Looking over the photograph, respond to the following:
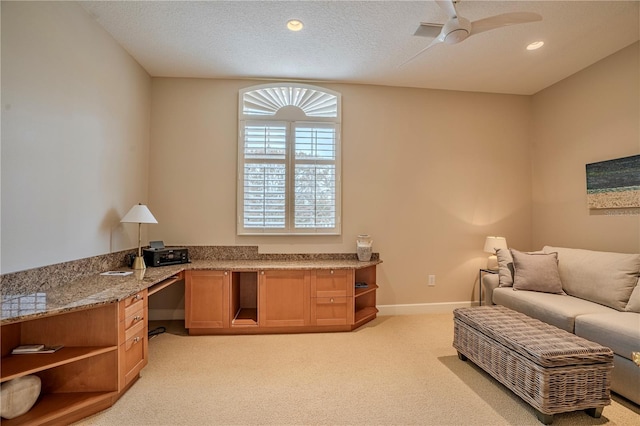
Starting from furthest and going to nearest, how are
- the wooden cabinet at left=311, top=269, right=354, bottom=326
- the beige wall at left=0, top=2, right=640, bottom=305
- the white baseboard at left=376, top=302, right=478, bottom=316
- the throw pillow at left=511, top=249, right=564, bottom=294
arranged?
the white baseboard at left=376, top=302, right=478, bottom=316 → the wooden cabinet at left=311, top=269, right=354, bottom=326 → the throw pillow at left=511, top=249, right=564, bottom=294 → the beige wall at left=0, top=2, right=640, bottom=305

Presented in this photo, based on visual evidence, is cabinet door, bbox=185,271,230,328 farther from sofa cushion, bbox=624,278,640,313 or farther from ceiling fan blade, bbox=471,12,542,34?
sofa cushion, bbox=624,278,640,313

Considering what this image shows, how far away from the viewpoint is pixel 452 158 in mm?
4082

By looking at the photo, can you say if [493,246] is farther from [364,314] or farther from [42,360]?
[42,360]

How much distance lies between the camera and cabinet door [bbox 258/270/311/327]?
3.27 m

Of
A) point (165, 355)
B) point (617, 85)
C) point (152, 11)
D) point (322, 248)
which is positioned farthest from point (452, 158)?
point (165, 355)

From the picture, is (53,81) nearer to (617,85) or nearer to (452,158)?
(452,158)

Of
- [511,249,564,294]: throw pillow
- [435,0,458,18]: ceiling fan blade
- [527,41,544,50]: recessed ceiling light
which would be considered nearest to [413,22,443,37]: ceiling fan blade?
[435,0,458,18]: ceiling fan blade

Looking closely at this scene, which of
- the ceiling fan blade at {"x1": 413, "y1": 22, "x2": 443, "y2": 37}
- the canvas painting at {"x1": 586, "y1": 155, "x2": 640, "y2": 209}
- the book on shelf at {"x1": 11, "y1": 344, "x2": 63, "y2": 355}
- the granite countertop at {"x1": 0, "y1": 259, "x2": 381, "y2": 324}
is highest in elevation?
the ceiling fan blade at {"x1": 413, "y1": 22, "x2": 443, "y2": 37}

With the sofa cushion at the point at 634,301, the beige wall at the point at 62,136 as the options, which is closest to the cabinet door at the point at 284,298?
the beige wall at the point at 62,136

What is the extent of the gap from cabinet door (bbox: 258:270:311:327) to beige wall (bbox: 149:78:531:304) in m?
0.56

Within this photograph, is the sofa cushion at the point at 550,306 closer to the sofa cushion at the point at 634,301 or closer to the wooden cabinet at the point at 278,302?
the sofa cushion at the point at 634,301

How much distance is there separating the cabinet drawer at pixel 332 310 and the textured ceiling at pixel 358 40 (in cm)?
265

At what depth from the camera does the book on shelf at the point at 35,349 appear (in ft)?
6.04

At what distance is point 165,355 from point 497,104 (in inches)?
197
